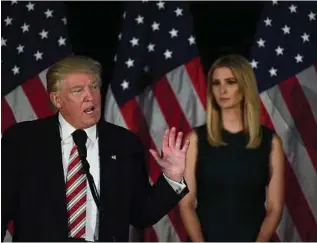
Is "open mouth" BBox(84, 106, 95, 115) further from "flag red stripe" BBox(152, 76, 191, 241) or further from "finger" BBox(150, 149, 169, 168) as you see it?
"finger" BBox(150, 149, 169, 168)

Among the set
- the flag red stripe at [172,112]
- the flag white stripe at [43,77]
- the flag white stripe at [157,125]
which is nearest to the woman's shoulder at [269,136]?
the flag red stripe at [172,112]

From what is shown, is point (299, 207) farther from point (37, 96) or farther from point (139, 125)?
point (37, 96)

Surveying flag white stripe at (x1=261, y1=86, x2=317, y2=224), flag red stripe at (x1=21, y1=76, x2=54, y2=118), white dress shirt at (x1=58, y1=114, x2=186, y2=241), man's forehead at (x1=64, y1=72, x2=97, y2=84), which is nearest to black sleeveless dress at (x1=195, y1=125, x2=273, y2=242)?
flag white stripe at (x1=261, y1=86, x2=317, y2=224)

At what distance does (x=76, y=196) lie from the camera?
252cm

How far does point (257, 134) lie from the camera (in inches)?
106

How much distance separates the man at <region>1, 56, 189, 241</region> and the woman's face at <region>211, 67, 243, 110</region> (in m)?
0.40

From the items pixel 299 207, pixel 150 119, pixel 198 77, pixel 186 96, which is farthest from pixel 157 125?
pixel 299 207

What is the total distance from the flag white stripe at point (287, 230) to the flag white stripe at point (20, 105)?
1257 millimetres

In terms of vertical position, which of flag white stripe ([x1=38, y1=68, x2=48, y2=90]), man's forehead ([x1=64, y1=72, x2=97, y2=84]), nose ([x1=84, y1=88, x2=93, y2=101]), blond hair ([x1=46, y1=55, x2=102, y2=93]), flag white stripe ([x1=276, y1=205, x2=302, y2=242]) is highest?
flag white stripe ([x1=38, y1=68, x2=48, y2=90])

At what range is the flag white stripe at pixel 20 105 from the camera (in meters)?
2.82

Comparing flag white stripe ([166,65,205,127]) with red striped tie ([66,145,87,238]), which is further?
flag white stripe ([166,65,205,127])

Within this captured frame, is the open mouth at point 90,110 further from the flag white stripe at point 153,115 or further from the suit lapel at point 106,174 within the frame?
the flag white stripe at point 153,115

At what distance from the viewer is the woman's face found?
268 centimetres

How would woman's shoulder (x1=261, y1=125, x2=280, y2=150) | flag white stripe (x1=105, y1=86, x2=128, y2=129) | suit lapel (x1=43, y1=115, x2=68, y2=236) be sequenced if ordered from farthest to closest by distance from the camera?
flag white stripe (x1=105, y1=86, x2=128, y2=129)
woman's shoulder (x1=261, y1=125, x2=280, y2=150)
suit lapel (x1=43, y1=115, x2=68, y2=236)
